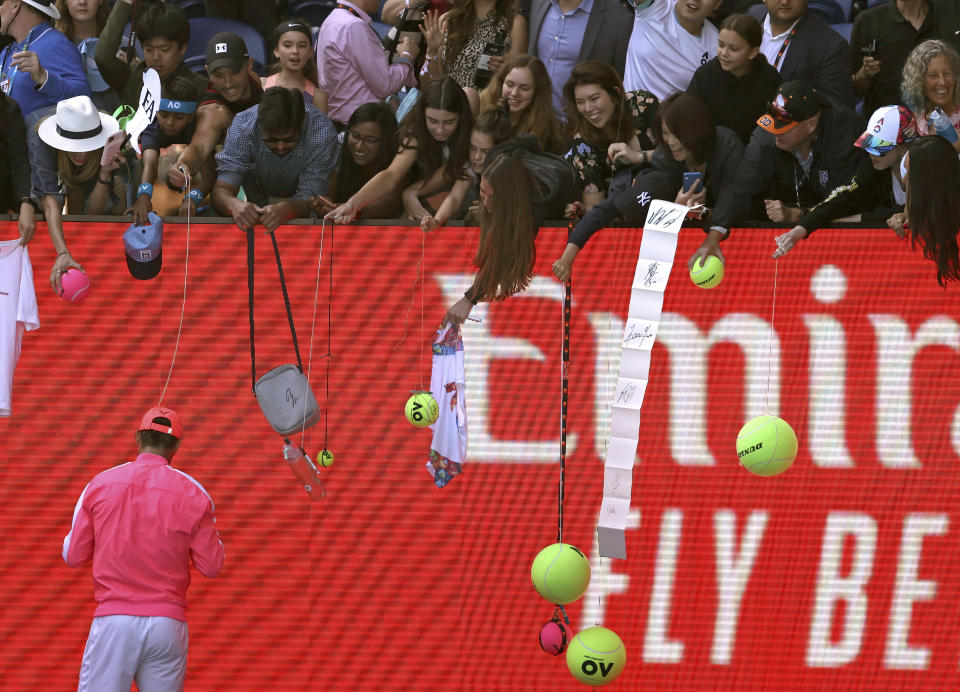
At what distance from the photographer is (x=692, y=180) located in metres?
6.92

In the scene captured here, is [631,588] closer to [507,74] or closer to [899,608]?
[899,608]

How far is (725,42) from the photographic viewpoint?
22.9 ft

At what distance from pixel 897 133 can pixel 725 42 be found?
3.24 ft

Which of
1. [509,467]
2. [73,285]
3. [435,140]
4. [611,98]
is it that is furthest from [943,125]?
[73,285]

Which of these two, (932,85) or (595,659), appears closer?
(595,659)

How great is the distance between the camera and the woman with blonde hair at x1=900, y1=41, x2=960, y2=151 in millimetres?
6711

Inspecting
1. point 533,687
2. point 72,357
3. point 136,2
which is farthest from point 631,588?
point 136,2

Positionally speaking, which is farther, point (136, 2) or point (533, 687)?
point (136, 2)

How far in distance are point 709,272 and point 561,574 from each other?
1706 millimetres

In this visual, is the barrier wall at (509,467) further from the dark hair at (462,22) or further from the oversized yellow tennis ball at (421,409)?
the dark hair at (462,22)

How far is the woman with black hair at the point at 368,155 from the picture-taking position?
7344 millimetres

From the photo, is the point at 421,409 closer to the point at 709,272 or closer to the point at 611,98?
the point at 709,272

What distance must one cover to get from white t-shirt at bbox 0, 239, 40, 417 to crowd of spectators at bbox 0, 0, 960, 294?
13cm

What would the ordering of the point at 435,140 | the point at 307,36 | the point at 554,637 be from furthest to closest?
1. the point at 307,36
2. the point at 435,140
3. the point at 554,637
